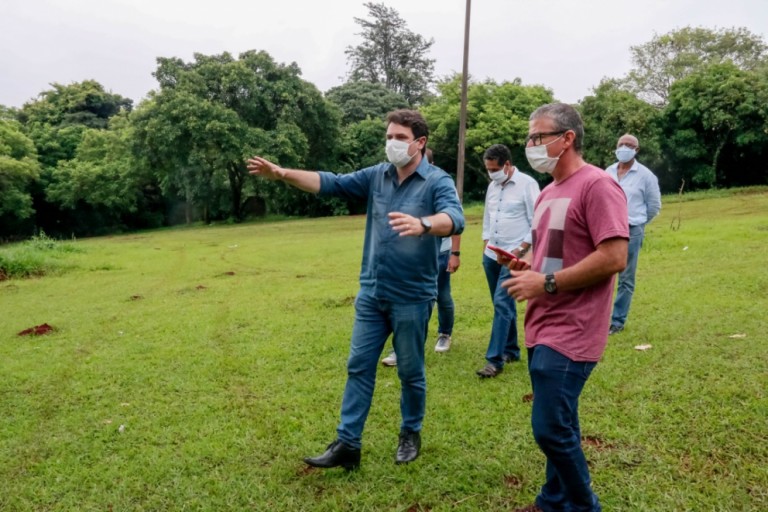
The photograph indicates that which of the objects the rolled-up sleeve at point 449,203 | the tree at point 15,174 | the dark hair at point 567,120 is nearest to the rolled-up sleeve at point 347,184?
the rolled-up sleeve at point 449,203

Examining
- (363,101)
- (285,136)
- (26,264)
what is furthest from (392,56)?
(26,264)

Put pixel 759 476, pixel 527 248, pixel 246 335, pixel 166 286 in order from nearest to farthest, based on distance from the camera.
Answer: pixel 759 476 → pixel 527 248 → pixel 246 335 → pixel 166 286

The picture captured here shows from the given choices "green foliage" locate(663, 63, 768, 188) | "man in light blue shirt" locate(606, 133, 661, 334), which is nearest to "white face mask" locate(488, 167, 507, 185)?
"man in light blue shirt" locate(606, 133, 661, 334)

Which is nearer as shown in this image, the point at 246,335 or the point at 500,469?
the point at 500,469

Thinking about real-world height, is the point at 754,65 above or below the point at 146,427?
above

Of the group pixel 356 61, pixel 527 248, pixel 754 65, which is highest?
pixel 356 61

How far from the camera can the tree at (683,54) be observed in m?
38.2

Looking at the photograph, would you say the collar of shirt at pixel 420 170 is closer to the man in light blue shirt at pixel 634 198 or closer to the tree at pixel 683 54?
the man in light blue shirt at pixel 634 198

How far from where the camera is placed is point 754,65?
37.0 metres

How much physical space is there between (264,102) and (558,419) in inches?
1224

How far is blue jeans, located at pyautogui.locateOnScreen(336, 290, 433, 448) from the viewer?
3363 millimetres

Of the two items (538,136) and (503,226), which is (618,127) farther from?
(538,136)

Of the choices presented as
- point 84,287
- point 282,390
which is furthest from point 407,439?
point 84,287

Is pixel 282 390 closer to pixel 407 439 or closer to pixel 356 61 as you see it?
pixel 407 439
